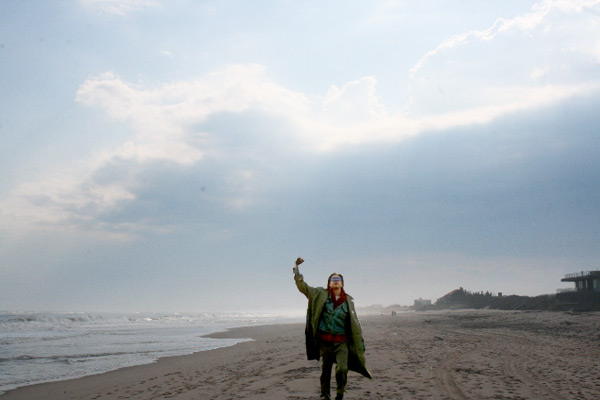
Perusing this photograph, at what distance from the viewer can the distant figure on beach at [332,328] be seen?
6.42 meters

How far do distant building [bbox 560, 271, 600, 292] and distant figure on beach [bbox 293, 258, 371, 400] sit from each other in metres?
49.7

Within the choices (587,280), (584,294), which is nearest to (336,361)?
(584,294)

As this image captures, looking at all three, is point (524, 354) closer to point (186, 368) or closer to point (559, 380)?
point (559, 380)

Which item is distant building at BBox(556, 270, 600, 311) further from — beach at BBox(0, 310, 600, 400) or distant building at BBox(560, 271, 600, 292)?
beach at BBox(0, 310, 600, 400)

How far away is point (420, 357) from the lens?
1250 centimetres

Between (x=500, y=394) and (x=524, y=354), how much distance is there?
668 centimetres

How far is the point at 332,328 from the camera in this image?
21.0 ft

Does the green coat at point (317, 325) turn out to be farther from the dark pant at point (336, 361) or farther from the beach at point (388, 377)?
the beach at point (388, 377)

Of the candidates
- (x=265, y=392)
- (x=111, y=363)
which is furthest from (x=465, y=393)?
(x=111, y=363)

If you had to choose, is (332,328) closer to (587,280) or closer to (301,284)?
(301,284)

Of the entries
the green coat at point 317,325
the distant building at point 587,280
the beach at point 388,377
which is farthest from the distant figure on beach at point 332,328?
the distant building at point 587,280

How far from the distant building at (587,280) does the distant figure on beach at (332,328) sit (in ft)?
163

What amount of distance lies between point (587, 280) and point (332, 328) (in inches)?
2044

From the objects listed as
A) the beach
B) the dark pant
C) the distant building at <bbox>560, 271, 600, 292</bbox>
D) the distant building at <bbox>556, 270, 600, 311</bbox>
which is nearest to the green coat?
the dark pant
